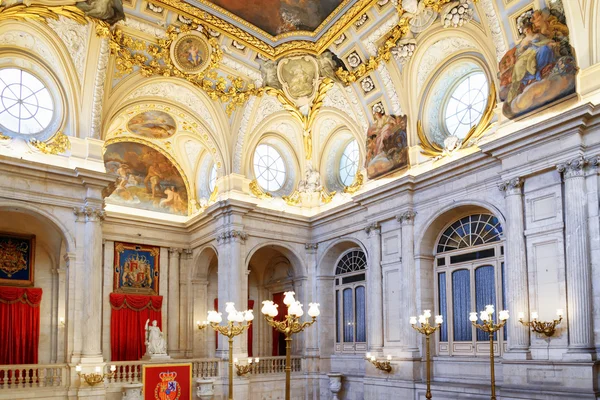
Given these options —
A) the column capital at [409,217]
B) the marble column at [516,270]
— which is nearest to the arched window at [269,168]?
the column capital at [409,217]

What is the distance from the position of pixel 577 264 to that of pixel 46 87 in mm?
16634

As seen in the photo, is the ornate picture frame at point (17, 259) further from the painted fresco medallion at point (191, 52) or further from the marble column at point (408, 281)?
the marble column at point (408, 281)

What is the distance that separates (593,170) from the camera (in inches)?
568

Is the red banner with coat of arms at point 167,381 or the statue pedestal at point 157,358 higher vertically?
the statue pedestal at point 157,358

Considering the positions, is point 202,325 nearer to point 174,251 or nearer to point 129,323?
point 129,323

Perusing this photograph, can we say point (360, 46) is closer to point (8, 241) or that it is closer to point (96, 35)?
point (96, 35)

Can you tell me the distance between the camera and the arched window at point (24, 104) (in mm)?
18641

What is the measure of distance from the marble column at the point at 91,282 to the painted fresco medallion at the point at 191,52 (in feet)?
18.4

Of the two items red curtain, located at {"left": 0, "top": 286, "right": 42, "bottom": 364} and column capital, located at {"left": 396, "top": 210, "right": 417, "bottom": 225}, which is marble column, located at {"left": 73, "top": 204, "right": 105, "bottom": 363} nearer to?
red curtain, located at {"left": 0, "top": 286, "right": 42, "bottom": 364}

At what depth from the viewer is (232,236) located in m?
22.1

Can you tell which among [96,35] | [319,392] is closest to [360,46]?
[96,35]

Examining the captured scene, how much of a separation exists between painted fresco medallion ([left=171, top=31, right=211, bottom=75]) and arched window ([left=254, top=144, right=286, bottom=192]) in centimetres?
514

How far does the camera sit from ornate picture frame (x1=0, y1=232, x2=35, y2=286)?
20.3 metres

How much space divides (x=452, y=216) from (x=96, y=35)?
12.6 meters
